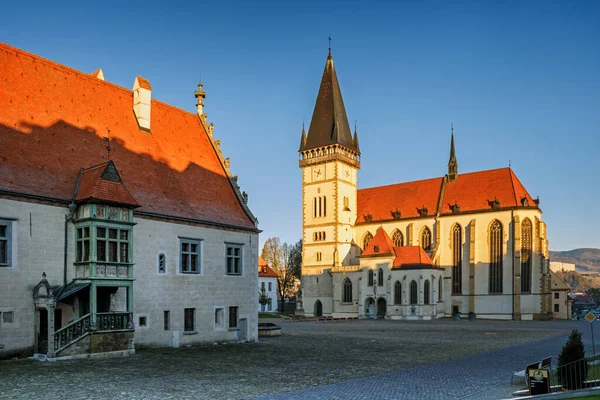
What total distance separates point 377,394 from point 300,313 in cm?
6574

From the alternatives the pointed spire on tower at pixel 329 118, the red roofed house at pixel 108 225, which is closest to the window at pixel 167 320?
the red roofed house at pixel 108 225

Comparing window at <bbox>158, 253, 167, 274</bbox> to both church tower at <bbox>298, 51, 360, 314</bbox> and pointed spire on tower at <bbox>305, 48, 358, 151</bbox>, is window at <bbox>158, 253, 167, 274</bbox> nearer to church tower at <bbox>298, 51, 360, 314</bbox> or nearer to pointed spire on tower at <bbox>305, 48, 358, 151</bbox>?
church tower at <bbox>298, 51, 360, 314</bbox>

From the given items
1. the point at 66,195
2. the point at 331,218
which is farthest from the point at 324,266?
the point at 66,195

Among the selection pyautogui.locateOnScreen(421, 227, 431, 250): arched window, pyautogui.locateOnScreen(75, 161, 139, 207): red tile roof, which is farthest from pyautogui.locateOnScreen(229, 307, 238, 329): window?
pyautogui.locateOnScreen(421, 227, 431, 250): arched window

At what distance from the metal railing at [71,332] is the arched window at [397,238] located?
57767mm

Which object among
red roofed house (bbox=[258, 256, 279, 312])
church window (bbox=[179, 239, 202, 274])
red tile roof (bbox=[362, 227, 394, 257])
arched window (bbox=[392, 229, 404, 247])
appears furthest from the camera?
red roofed house (bbox=[258, 256, 279, 312])

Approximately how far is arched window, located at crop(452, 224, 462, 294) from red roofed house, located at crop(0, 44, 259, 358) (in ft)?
145

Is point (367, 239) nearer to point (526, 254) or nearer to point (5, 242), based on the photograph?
point (526, 254)

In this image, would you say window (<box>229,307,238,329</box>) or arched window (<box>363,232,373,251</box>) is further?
arched window (<box>363,232,373,251</box>)

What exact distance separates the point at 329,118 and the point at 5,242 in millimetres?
60524

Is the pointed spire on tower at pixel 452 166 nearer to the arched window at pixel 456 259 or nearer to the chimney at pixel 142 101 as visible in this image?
the arched window at pixel 456 259

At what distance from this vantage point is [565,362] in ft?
47.5

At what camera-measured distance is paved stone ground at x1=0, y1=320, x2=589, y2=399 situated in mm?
14375

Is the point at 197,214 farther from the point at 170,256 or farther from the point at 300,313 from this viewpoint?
the point at 300,313
